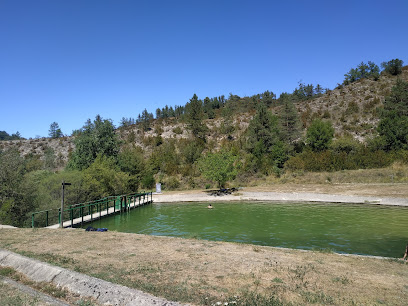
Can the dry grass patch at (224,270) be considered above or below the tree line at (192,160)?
below

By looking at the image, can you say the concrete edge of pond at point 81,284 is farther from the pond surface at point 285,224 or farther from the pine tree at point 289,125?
the pine tree at point 289,125

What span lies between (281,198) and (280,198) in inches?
4.1

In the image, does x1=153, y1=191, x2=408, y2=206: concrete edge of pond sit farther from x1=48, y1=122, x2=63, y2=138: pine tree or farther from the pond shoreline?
x1=48, y1=122, x2=63, y2=138: pine tree

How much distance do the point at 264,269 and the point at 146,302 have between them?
12.1 ft

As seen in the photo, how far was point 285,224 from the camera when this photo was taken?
19656 millimetres

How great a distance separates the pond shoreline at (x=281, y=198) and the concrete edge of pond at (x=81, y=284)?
992 inches

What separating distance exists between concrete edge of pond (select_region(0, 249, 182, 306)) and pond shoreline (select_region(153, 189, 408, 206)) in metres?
25.2

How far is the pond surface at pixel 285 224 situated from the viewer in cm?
1458

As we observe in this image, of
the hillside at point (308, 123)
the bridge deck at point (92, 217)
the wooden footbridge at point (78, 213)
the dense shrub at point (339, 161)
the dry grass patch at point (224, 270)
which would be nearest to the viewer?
the dry grass patch at point (224, 270)

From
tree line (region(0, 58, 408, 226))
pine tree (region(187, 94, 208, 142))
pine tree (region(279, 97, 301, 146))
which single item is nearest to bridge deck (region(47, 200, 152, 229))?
tree line (region(0, 58, 408, 226))

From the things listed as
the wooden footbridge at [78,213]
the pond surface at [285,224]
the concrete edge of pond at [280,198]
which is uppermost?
the wooden footbridge at [78,213]

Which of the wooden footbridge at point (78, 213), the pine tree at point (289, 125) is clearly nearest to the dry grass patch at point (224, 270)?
the wooden footbridge at point (78, 213)

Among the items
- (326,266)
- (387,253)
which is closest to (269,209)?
(387,253)

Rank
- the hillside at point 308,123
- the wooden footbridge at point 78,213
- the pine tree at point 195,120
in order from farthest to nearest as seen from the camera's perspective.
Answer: the pine tree at point 195,120 → the hillside at point 308,123 → the wooden footbridge at point 78,213
